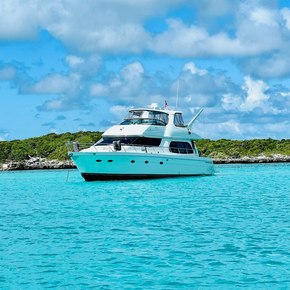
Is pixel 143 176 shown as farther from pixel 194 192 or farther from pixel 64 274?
pixel 64 274

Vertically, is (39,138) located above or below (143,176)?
above

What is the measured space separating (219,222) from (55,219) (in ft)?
19.3

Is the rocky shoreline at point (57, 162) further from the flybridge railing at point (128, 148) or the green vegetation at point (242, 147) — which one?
the flybridge railing at point (128, 148)

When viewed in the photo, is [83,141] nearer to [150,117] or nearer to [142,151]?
[150,117]

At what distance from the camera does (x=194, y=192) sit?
103 ft

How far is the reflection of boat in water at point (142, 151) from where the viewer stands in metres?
37.8

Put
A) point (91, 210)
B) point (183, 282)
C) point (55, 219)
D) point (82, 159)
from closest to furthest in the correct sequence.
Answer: point (183, 282), point (55, 219), point (91, 210), point (82, 159)

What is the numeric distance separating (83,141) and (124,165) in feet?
232

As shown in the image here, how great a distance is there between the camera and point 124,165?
38125mm

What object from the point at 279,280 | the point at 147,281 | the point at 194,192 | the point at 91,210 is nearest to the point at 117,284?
the point at 147,281

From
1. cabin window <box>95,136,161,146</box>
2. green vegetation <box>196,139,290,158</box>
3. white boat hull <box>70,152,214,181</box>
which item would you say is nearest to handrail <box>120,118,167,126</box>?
cabin window <box>95,136,161,146</box>

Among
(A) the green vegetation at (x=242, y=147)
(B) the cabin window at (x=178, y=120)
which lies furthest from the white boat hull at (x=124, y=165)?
(A) the green vegetation at (x=242, y=147)

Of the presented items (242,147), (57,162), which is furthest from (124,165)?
(242,147)

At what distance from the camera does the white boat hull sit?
37438 mm
